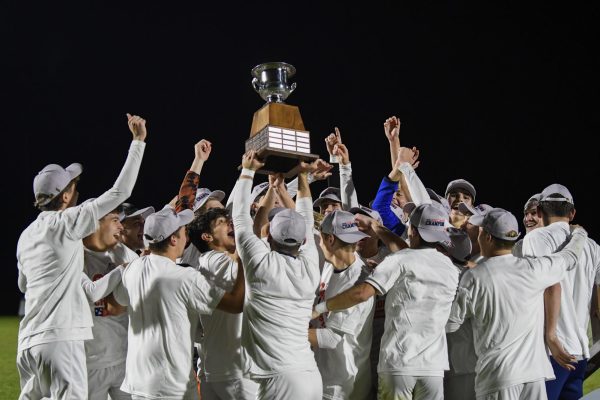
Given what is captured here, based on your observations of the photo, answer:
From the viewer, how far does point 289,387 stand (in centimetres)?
335

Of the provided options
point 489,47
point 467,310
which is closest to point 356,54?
point 489,47

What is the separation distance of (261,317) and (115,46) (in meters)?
19.1

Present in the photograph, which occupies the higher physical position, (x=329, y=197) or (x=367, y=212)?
(x=329, y=197)

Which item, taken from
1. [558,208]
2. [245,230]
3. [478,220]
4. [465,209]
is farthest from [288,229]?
[465,209]

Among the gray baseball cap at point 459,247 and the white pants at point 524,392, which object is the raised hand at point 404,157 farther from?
the white pants at point 524,392

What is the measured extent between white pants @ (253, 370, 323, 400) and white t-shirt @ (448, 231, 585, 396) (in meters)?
1.07

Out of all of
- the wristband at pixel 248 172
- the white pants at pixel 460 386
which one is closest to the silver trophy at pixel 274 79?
the wristband at pixel 248 172

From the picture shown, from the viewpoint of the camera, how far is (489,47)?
1608cm

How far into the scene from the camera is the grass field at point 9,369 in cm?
726

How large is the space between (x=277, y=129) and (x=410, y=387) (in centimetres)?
173

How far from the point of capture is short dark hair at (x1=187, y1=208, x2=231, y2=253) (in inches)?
158

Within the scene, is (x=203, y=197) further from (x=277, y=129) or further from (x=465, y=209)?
(x=465, y=209)

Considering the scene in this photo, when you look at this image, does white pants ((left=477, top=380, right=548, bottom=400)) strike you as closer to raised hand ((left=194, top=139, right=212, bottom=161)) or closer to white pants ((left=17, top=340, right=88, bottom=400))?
white pants ((left=17, top=340, right=88, bottom=400))

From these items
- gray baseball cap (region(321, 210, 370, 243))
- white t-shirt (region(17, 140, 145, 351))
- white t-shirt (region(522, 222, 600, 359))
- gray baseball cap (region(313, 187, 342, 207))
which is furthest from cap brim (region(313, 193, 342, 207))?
white t-shirt (region(17, 140, 145, 351))
